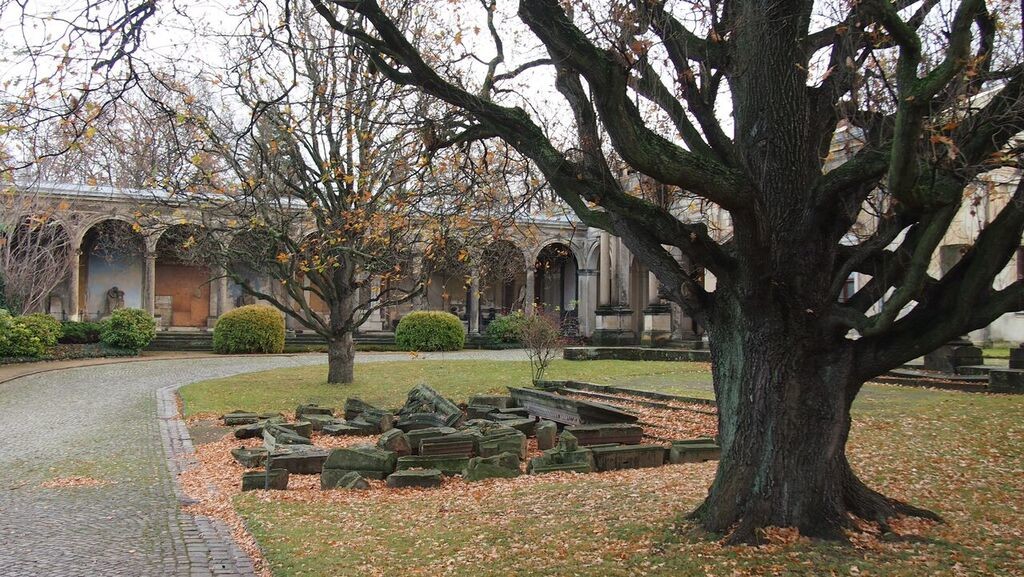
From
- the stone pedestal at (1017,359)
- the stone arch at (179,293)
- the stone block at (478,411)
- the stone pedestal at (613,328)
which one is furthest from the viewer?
the stone arch at (179,293)

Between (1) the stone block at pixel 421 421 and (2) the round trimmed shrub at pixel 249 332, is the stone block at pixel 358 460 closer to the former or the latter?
(1) the stone block at pixel 421 421

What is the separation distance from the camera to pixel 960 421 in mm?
10625

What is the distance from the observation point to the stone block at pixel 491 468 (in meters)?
9.02

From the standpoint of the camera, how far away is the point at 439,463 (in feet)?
30.8

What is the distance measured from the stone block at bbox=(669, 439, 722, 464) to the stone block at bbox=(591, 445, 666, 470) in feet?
0.68

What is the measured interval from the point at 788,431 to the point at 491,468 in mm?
4475

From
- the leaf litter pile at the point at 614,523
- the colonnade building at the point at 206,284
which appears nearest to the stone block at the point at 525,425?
the leaf litter pile at the point at 614,523

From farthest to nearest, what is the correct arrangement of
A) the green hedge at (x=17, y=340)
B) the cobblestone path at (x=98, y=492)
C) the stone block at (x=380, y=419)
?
the green hedge at (x=17, y=340) → the stone block at (x=380, y=419) → the cobblestone path at (x=98, y=492)

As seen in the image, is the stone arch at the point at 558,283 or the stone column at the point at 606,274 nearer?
the stone column at the point at 606,274

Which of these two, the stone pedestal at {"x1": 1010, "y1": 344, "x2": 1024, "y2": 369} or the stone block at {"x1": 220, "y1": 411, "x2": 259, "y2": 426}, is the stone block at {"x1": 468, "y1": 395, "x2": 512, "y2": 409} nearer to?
the stone block at {"x1": 220, "y1": 411, "x2": 259, "y2": 426}

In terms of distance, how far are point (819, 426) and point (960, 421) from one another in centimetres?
668

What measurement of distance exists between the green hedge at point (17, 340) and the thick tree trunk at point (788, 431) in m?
23.6

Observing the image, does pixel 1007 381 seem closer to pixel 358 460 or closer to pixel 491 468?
pixel 491 468

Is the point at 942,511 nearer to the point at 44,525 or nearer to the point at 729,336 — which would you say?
the point at 729,336
